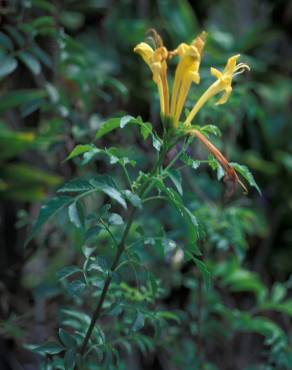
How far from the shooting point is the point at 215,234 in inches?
49.1

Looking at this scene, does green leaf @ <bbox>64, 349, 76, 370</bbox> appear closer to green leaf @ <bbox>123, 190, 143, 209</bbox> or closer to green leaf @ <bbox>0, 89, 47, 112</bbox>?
green leaf @ <bbox>123, 190, 143, 209</bbox>

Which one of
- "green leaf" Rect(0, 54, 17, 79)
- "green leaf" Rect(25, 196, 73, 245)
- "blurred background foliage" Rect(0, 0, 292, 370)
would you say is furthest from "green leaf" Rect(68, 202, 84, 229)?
"green leaf" Rect(0, 54, 17, 79)

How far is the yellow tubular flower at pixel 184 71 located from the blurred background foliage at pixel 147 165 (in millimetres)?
127

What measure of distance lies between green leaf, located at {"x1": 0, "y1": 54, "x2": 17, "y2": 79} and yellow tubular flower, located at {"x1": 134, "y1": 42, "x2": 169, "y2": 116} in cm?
47

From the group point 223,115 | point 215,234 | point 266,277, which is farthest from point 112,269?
point 266,277

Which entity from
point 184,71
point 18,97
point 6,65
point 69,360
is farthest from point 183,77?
point 18,97

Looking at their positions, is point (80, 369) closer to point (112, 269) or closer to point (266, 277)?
point (112, 269)

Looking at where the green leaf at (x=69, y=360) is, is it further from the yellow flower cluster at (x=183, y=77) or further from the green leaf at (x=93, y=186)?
the yellow flower cluster at (x=183, y=77)

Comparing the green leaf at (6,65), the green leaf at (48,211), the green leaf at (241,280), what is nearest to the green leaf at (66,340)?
the green leaf at (48,211)

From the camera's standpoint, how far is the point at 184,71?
2.65 ft

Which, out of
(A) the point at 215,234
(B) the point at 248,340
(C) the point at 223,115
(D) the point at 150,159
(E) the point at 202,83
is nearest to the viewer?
(A) the point at 215,234

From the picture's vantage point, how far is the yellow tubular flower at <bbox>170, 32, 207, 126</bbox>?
0.79m

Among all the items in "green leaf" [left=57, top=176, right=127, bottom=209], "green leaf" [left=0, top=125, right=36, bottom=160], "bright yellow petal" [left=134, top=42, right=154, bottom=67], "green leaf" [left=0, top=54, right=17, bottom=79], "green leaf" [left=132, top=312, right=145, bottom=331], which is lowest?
"green leaf" [left=0, top=125, right=36, bottom=160]

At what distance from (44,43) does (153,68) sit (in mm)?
938
